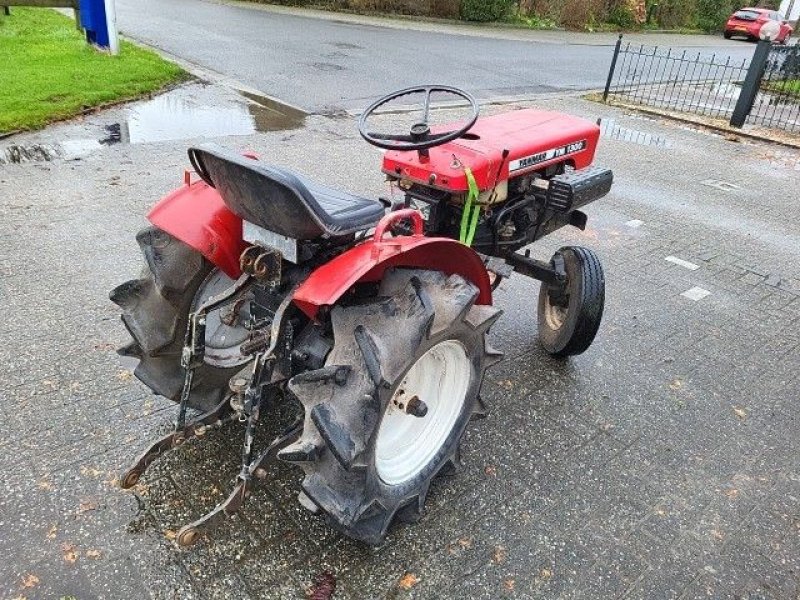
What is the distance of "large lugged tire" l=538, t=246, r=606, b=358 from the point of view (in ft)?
11.0

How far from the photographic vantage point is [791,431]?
10.5 ft

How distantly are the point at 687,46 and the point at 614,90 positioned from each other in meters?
12.8

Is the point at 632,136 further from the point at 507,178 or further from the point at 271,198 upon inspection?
the point at 271,198

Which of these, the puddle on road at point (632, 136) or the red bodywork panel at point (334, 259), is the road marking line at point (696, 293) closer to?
the red bodywork panel at point (334, 259)

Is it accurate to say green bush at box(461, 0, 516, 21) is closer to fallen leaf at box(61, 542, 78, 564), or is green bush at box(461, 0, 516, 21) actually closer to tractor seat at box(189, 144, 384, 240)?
tractor seat at box(189, 144, 384, 240)

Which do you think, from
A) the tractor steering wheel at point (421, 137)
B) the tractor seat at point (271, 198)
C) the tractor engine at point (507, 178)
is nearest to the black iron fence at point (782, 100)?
the tractor engine at point (507, 178)

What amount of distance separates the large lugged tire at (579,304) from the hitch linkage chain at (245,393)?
1659 millimetres

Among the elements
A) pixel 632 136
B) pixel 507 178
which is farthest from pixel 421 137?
pixel 632 136

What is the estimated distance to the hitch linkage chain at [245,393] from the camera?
2.12 m

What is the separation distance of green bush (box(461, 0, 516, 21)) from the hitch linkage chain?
20.5 metres

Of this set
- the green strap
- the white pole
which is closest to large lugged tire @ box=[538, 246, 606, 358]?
the green strap

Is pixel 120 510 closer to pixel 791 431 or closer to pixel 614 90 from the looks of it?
pixel 791 431

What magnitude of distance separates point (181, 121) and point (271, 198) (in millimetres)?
6121

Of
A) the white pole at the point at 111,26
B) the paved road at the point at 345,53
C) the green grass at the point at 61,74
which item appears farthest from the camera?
the paved road at the point at 345,53
